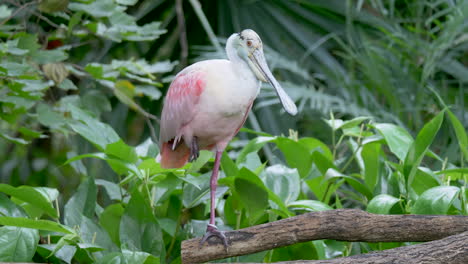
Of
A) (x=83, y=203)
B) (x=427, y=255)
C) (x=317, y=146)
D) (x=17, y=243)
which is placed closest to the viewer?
(x=427, y=255)

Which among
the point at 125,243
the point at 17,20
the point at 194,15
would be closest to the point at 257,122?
the point at 194,15

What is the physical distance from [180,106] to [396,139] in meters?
0.85

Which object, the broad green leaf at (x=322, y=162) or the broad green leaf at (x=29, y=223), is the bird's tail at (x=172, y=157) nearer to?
the broad green leaf at (x=29, y=223)

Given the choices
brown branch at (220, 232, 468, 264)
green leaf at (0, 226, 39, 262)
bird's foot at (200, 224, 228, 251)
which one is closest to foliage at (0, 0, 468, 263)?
green leaf at (0, 226, 39, 262)

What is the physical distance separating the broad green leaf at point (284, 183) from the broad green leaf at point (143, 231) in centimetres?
46

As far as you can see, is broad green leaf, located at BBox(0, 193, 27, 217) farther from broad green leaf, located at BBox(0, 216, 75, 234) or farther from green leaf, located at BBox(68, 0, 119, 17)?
green leaf, located at BBox(68, 0, 119, 17)

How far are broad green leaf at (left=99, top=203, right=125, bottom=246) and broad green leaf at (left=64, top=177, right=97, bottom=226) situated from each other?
0.16 feet

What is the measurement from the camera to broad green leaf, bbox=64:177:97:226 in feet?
7.24

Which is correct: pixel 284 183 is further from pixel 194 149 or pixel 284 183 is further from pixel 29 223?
pixel 29 223

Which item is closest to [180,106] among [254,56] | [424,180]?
[254,56]

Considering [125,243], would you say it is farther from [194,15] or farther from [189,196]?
[194,15]

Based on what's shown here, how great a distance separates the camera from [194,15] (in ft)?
13.5

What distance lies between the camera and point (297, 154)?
243cm

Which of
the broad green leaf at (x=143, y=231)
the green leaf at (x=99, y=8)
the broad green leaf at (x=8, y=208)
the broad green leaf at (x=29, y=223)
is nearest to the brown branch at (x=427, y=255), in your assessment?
the broad green leaf at (x=143, y=231)
